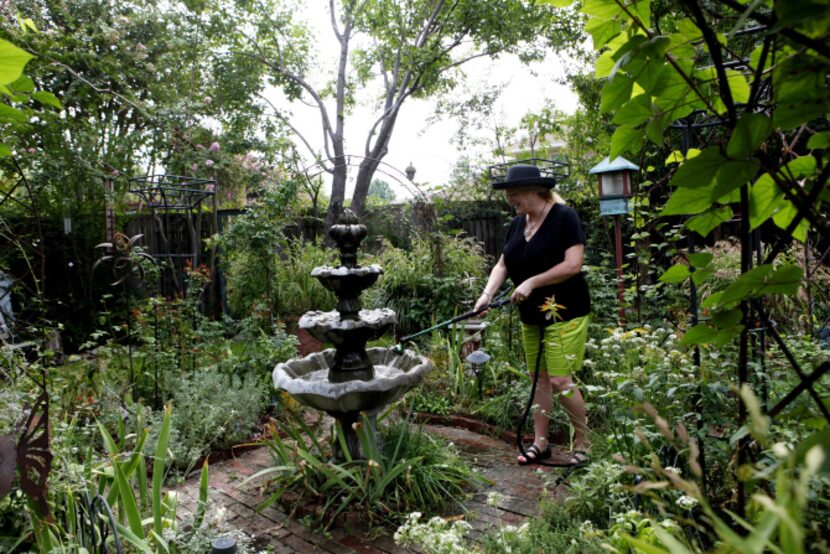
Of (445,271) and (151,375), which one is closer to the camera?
(151,375)

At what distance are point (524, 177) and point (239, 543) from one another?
2.30 metres

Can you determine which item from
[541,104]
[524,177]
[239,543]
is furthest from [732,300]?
[541,104]

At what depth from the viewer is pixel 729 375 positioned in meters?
2.52

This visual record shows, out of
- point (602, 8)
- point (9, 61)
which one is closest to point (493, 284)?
point (602, 8)

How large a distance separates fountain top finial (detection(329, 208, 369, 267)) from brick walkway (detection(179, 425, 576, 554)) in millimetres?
1424

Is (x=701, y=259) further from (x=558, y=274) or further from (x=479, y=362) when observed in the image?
(x=479, y=362)

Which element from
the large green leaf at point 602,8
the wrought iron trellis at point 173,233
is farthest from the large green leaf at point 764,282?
the wrought iron trellis at point 173,233

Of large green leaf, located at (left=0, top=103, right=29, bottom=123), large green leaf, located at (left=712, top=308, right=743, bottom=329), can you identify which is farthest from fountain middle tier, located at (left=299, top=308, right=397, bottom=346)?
large green leaf, located at (left=712, top=308, right=743, bottom=329)

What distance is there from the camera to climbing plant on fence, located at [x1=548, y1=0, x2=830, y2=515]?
63 cm

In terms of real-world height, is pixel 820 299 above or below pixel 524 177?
below

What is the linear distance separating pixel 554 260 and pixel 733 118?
248cm

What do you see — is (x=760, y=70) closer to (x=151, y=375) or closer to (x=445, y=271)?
(x=151, y=375)

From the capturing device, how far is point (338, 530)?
277 cm

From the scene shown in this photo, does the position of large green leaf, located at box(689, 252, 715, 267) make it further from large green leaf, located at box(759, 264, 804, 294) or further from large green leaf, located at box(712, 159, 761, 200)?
large green leaf, located at box(712, 159, 761, 200)
